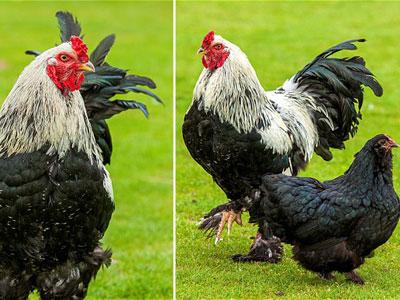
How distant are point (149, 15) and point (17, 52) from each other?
16.2 ft

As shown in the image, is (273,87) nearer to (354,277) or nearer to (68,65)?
(354,277)

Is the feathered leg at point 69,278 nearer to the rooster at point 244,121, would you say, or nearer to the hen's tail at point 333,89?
the rooster at point 244,121

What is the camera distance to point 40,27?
20.4 m

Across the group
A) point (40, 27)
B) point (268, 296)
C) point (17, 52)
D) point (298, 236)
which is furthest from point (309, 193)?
point (40, 27)

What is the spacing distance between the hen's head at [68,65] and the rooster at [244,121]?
58.2 inches

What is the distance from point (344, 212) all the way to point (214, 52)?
5.43ft

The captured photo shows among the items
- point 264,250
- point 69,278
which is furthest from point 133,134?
point 69,278

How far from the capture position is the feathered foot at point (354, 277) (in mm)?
6332

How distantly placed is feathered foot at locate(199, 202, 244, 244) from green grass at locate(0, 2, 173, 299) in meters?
0.90

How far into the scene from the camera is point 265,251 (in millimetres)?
6777

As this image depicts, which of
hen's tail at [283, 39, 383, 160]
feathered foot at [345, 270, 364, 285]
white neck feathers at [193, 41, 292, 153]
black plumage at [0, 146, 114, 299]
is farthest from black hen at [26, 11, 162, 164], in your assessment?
feathered foot at [345, 270, 364, 285]

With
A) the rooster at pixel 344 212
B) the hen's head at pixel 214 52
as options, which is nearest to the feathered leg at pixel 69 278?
the rooster at pixel 344 212

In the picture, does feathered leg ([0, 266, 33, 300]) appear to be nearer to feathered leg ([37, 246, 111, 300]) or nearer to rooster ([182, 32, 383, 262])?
feathered leg ([37, 246, 111, 300])

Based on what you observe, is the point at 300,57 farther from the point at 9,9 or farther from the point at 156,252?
the point at 9,9
